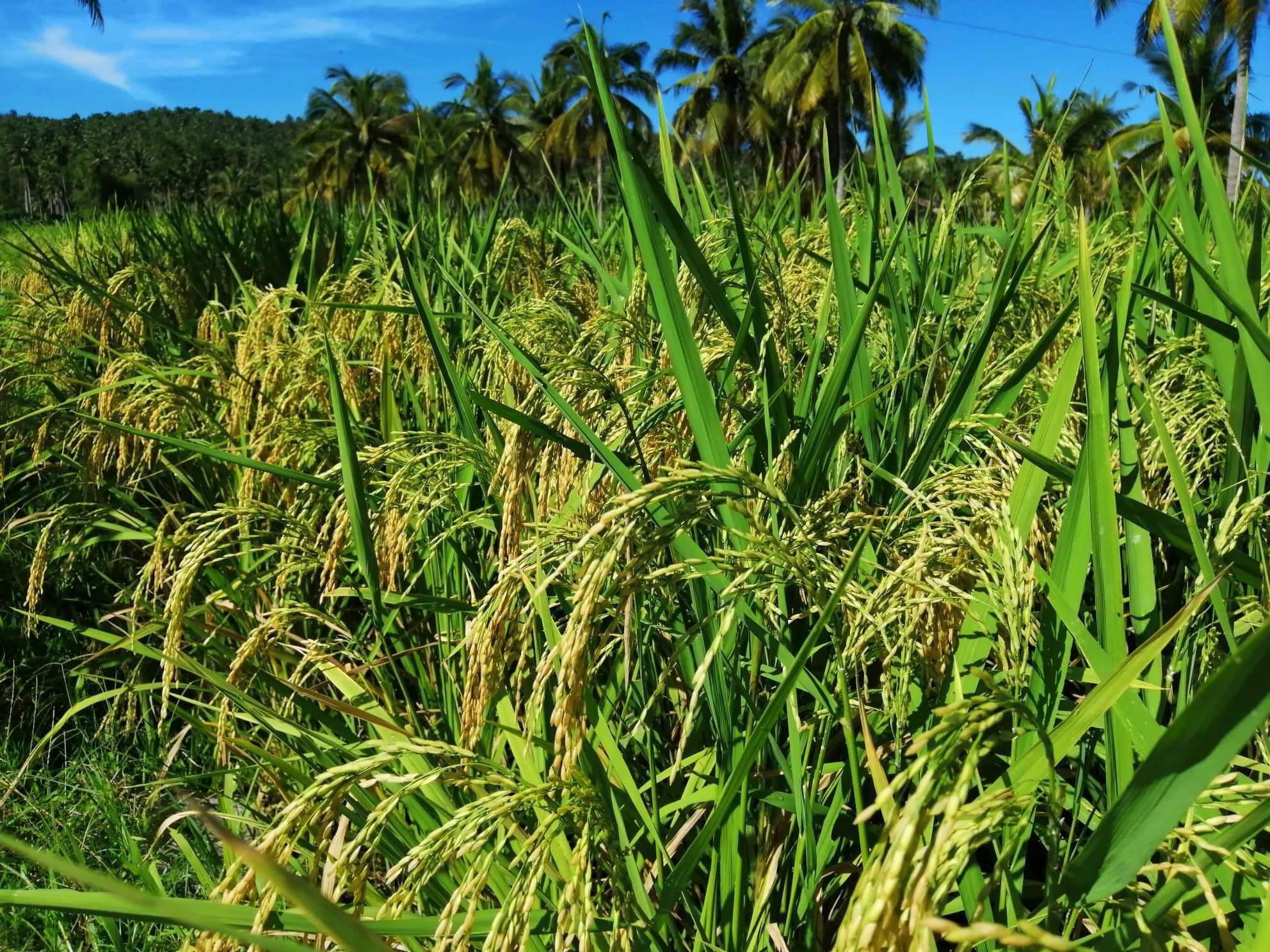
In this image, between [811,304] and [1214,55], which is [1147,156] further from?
[811,304]

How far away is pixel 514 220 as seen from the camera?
308cm

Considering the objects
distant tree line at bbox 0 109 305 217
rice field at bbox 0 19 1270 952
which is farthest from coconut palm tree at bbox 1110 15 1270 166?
distant tree line at bbox 0 109 305 217

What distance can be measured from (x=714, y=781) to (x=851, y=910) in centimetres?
59

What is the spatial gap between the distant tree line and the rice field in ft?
241

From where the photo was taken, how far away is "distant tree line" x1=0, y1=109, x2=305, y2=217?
86188 mm

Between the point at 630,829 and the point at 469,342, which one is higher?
the point at 469,342

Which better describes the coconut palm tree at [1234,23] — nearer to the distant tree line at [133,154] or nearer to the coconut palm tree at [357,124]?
the coconut palm tree at [357,124]

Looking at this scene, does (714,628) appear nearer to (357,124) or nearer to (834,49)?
(834,49)

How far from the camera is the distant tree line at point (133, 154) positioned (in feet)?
283

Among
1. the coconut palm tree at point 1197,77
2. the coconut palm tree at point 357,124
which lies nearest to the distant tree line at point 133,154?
the coconut palm tree at point 357,124

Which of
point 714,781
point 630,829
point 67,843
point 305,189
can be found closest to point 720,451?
point 714,781

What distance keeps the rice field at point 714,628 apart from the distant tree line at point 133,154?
73432 millimetres

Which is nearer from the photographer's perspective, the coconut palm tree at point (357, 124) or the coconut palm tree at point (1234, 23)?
the coconut palm tree at point (1234, 23)

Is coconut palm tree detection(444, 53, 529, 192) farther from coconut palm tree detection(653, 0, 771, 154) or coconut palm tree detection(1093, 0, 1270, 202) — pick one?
coconut palm tree detection(1093, 0, 1270, 202)
